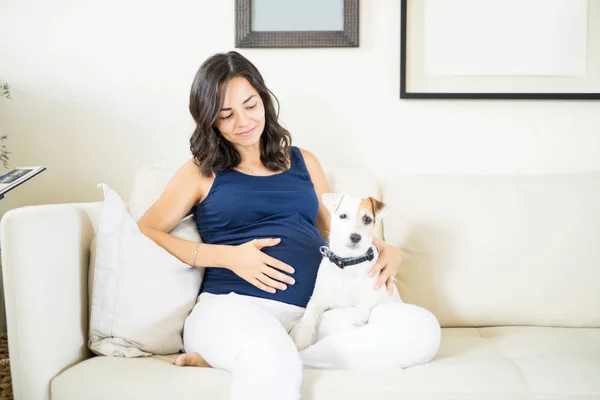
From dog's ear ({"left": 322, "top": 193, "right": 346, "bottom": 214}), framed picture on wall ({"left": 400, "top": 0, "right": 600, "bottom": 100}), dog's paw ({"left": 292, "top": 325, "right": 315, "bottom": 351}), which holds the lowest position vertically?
dog's paw ({"left": 292, "top": 325, "right": 315, "bottom": 351})

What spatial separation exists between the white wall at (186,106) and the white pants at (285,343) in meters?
0.99

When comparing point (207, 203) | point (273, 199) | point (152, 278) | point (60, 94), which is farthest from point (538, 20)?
point (60, 94)

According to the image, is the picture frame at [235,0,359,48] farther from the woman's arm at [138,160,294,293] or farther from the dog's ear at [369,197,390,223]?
the dog's ear at [369,197,390,223]

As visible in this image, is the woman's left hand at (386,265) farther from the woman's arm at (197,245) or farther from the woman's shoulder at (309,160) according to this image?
the woman's shoulder at (309,160)

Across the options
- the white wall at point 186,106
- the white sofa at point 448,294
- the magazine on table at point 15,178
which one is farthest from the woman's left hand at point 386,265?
the magazine on table at point 15,178

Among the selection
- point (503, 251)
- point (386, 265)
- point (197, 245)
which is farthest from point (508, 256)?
point (197, 245)

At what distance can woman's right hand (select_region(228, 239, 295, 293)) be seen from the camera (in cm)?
158

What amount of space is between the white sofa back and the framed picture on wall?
0.51m

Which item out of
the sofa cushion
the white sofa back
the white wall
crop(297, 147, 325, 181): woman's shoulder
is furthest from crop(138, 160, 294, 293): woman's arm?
the white wall

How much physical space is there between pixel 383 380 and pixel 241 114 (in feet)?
2.87

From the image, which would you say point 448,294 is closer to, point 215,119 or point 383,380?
point 383,380

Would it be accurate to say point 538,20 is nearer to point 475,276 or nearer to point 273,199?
point 475,276

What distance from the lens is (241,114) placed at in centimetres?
172

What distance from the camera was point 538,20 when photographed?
2.25 meters
